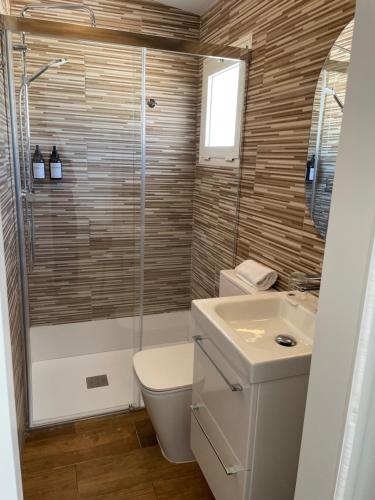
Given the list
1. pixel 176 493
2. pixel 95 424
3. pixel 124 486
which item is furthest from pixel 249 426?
pixel 95 424

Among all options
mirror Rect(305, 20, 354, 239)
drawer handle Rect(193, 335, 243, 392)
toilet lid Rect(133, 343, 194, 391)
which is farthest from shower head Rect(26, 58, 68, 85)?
drawer handle Rect(193, 335, 243, 392)

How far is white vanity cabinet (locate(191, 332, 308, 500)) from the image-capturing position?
4.01ft

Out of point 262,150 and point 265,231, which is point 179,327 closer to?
point 265,231

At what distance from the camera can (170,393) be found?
70.2 inches

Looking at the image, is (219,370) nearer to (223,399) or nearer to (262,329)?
(223,399)

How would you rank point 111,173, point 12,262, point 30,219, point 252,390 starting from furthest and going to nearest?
point 111,173
point 30,219
point 12,262
point 252,390

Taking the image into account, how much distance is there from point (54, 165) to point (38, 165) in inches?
4.4

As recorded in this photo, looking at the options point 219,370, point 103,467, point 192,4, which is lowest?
point 103,467

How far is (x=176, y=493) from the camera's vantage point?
174 centimetres

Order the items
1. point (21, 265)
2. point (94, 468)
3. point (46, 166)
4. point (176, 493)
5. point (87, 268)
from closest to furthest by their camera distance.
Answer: point (176, 493) → point (94, 468) → point (21, 265) → point (46, 166) → point (87, 268)

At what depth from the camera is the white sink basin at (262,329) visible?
1.19 meters

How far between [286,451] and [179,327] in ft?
5.82

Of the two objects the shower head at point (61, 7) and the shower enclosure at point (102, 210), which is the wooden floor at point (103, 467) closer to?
the shower enclosure at point (102, 210)

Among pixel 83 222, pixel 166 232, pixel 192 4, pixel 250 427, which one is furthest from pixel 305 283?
pixel 192 4
